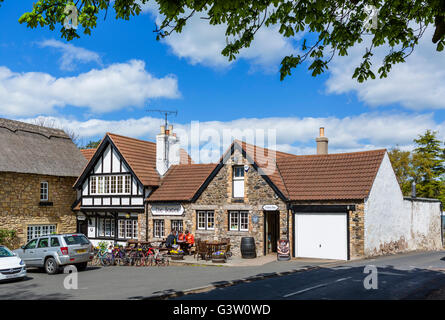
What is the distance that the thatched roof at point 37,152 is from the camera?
28.8 m

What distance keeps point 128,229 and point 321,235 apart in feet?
43.7

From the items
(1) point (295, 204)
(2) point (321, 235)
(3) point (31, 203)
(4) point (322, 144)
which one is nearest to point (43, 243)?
(3) point (31, 203)

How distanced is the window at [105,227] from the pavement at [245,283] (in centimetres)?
989

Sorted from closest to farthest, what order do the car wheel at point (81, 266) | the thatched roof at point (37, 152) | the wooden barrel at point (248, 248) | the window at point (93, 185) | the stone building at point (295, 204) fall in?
the car wheel at point (81, 266) < the stone building at point (295, 204) < the wooden barrel at point (248, 248) < the thatched roof at point (37, 152) < the window at point (93, 185)

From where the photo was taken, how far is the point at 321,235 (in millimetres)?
23031

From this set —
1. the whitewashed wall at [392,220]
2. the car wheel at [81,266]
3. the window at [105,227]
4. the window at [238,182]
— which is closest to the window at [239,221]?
the window at [238,182]

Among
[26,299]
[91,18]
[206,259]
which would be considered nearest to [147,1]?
[91,18]

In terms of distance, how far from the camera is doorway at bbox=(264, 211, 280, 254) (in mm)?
24922

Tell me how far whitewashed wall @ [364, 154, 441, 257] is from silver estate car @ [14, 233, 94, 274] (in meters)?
14.0

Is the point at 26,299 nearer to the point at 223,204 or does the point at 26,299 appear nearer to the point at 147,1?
the point at 147,1

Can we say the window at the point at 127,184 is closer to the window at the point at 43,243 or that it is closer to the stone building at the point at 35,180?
the stone building at the point at 35,180

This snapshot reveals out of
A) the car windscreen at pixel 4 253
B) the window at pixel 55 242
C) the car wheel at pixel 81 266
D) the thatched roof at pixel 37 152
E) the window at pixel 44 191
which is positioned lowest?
the car wheel at pixel 81 266

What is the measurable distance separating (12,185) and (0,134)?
378 cm

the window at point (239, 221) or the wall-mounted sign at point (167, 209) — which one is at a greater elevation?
the wall-mounted sign at point (167, 209)
